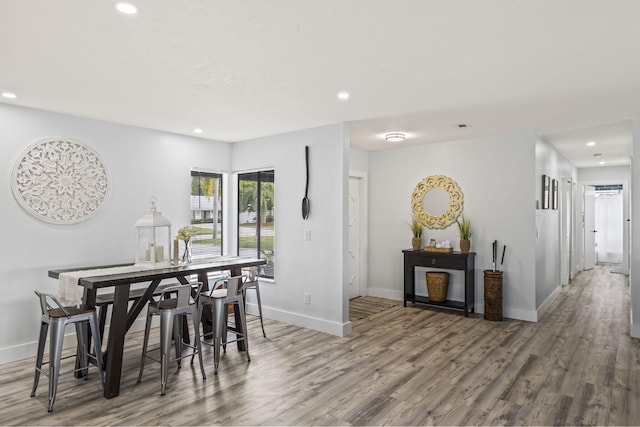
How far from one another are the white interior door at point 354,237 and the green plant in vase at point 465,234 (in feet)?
5.52

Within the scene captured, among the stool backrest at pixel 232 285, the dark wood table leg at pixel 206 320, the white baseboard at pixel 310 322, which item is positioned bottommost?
the white baseboard at pixel 310 322

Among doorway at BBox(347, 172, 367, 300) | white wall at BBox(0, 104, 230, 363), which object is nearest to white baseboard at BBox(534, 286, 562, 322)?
doorway at BBox(347, 172, 367, 300)

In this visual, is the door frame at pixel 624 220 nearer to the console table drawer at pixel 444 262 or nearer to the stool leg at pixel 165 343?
the console table drawer at pixel 444 262

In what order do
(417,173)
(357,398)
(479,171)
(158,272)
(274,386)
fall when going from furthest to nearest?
(417,173) → (479,171) → (158,272) → (274,386) → (357,398)

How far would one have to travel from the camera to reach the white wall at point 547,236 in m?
5.28

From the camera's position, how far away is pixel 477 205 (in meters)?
5.59

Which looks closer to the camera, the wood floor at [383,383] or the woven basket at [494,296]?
the wood floor at [383,383]

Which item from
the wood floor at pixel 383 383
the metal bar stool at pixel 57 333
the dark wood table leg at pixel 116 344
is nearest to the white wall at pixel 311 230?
the wood floor at pixel 383 383

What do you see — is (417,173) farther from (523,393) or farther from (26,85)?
(26,85)

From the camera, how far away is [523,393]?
3.10 metres

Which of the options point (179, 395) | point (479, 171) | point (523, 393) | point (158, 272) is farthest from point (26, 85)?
point (479, 171)

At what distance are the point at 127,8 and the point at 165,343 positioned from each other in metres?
2.40

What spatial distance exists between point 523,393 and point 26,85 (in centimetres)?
465

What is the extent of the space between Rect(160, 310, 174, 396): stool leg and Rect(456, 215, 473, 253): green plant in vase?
12.7ft
